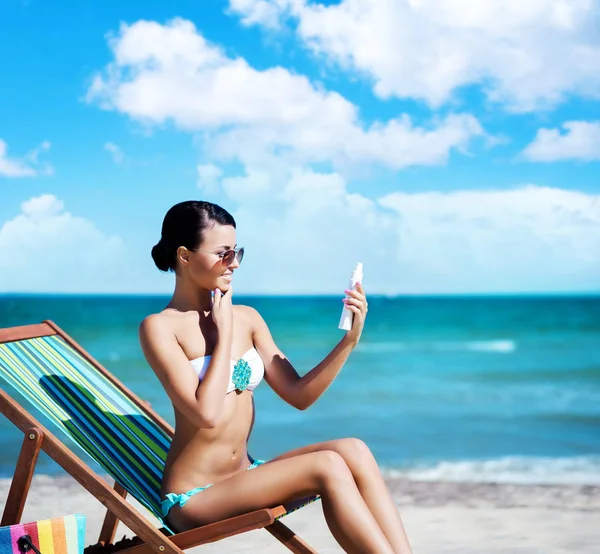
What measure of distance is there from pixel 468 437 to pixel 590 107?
38.1 meters

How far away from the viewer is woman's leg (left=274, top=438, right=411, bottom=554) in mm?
2754

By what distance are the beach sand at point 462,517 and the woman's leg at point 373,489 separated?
1.98m

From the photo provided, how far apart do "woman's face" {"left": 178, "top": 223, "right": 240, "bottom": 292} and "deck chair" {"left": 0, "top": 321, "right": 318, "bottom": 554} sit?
706mm

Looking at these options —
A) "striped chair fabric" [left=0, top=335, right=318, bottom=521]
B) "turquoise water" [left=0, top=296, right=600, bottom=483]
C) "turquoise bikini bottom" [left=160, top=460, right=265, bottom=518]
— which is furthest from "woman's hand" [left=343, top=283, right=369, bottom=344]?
"turquoise water" [left=0, top=296, right=600, bottom=483]

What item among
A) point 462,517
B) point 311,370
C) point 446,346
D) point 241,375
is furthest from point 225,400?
point 446,346

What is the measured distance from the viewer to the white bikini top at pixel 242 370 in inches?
118

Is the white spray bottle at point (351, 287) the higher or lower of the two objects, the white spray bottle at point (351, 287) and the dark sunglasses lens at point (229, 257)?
the lower

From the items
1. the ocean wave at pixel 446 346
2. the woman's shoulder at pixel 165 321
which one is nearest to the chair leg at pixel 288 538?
the woman's shoulder at pixel 165 321

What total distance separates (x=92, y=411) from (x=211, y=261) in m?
0.93

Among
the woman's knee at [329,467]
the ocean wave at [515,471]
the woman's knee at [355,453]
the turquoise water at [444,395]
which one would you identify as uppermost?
the turquoise water at [444,395]

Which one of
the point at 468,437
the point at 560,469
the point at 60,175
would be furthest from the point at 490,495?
the point at 60,175

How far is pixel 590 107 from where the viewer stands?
45.3 meters

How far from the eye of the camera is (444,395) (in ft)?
55.6

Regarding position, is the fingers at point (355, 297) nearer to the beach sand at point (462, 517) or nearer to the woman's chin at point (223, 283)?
the woman's chin at point (223, 283)
